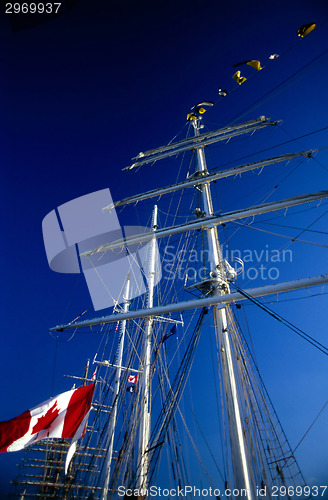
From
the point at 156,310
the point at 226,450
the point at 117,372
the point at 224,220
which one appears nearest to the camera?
the point at 226,450

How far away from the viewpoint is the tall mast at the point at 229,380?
Answer: 230 inches

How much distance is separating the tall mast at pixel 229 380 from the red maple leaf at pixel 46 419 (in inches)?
246

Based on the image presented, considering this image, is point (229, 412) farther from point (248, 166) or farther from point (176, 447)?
point (248, 166)

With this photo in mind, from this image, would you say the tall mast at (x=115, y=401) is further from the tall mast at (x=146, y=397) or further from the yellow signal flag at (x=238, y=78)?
the yellow signal flag at (x=238, y=78)

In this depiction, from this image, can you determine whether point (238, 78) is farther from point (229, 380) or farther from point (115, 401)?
point (115, 401)

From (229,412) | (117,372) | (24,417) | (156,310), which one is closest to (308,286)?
(229,412)

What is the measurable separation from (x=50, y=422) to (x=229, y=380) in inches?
258

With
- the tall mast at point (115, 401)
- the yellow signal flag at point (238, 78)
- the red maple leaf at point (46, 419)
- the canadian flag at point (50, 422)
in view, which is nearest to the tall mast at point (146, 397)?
the canadian flag at point (50, 422)

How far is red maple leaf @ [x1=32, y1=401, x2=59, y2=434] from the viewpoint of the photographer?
8.99 meters

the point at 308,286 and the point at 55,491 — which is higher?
the point at 308,286

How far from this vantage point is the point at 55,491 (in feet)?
96.2

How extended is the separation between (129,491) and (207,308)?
21.6 ft

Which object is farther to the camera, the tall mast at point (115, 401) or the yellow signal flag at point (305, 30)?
the tall mast at point (115, 401)

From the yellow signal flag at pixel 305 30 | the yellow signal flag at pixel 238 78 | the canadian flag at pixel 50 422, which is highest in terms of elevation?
the yellow signal flag at pixel 238 78
